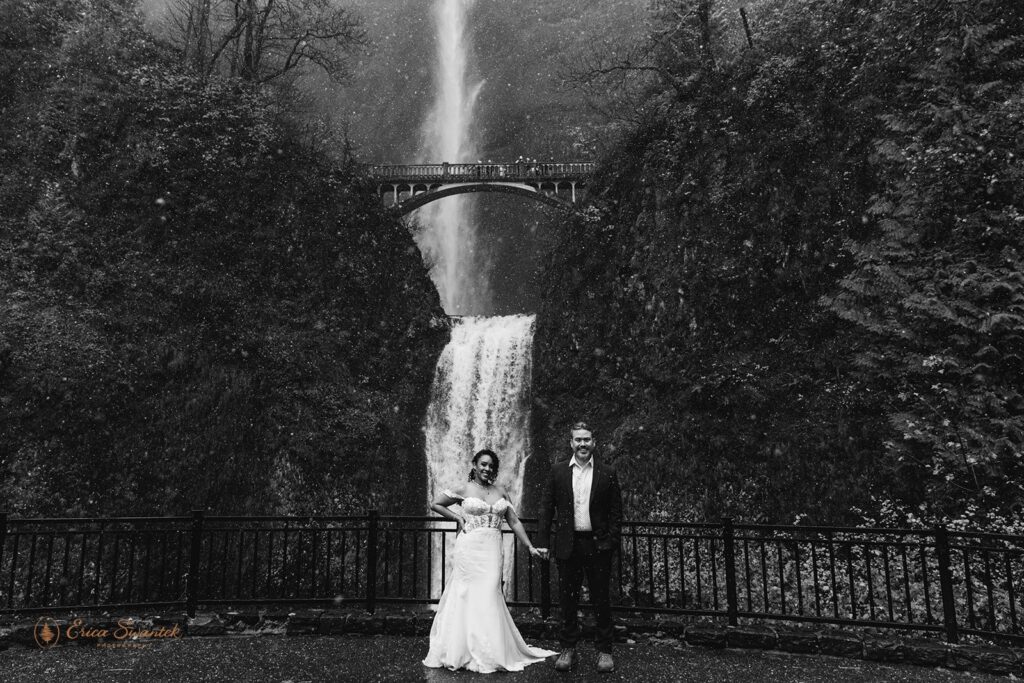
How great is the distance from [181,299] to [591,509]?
58.7 ft

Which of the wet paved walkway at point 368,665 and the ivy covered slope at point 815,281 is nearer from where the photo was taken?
the wet paved walkway at point 368,665

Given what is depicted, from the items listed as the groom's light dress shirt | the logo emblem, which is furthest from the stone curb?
the groom's light dress shirt

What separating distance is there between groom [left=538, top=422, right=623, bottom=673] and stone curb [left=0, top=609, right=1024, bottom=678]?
1.33 m

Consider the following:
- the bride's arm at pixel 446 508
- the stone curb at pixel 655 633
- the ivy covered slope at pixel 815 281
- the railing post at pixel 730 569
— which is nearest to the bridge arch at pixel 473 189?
the ivy covered slope at pixel 815 281

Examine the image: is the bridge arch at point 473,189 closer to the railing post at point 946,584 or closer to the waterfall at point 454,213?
the waterfall at point 454,213

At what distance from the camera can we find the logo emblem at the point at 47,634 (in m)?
6.85

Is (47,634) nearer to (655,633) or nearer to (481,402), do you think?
(655,633)

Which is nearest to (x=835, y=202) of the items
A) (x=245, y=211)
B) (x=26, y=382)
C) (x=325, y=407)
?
(x=325, y=407)

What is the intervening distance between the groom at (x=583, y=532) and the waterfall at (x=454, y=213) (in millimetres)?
28202

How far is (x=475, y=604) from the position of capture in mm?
5871

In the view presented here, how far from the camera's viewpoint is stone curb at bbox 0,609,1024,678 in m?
6.25

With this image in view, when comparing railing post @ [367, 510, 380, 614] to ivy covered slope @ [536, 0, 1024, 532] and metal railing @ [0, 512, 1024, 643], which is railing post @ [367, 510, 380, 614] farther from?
ivy covered slope @ [536, 0, 1024, 532]

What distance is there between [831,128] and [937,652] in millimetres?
14807

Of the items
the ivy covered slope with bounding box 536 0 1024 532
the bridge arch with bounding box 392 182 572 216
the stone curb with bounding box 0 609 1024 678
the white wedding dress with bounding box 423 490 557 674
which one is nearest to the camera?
the white wedding dress with bounding box 423 490 557 674
